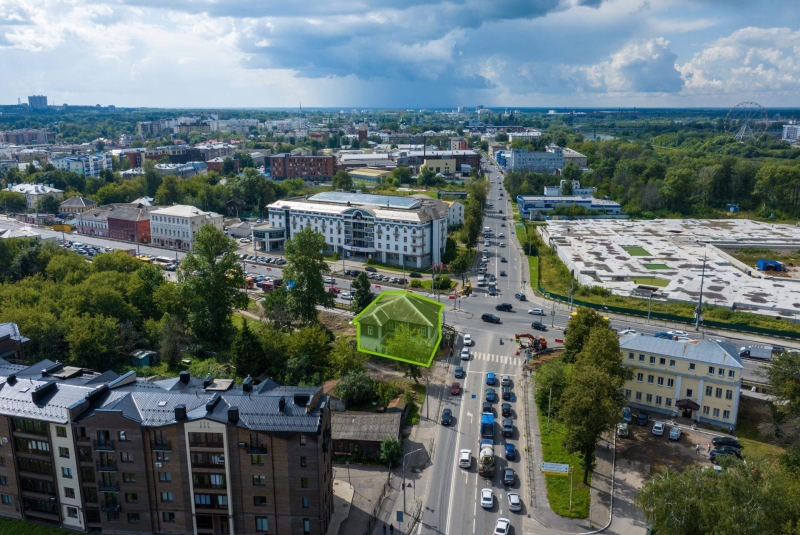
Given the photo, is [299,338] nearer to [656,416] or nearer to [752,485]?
[656,416]

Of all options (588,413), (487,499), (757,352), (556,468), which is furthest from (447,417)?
(757,352)

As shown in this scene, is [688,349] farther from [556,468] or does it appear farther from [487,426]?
[487,426]

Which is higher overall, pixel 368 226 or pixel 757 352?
pixel 368 226

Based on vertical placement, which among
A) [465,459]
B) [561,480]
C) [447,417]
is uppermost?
[447,417]

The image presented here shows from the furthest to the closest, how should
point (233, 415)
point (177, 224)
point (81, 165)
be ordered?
point (81, 165), point (177, 224), point (233, 415)

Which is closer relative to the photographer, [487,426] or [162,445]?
[162,445]

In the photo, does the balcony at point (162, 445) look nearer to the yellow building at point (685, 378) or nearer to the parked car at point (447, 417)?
the parked car at point (447, 417)

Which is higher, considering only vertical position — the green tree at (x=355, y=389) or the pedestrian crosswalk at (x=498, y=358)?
the green tree at (x=355, y=389)

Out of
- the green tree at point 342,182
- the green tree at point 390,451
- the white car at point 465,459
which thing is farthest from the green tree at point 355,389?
the green tree at point 342,182
